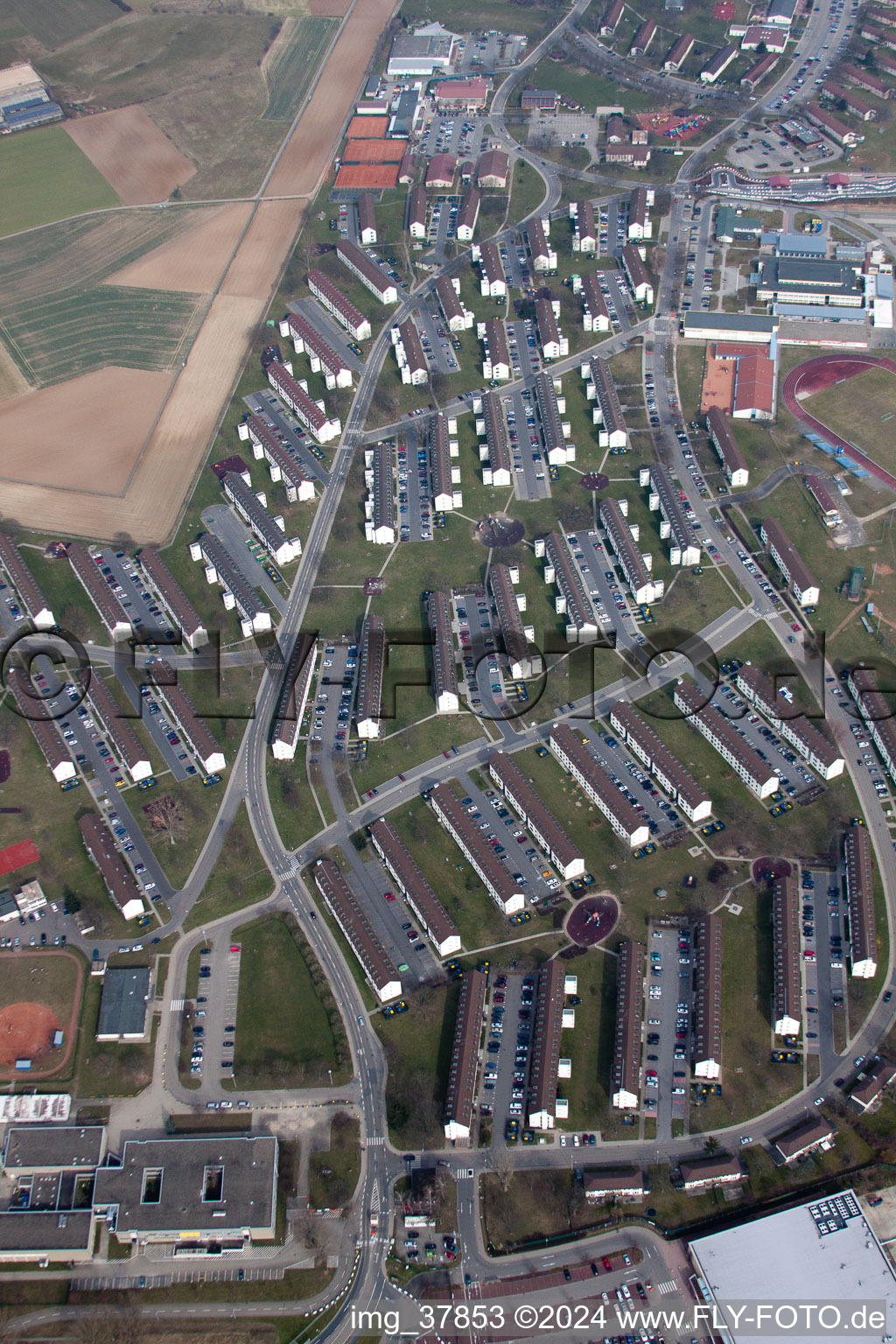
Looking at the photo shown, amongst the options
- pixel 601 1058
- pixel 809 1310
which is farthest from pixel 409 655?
pixel 809 1310

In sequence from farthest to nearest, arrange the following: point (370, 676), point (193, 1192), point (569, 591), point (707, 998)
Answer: point (569, 591) < point (370, 676) < point (707, 998) < point (193, 1192)

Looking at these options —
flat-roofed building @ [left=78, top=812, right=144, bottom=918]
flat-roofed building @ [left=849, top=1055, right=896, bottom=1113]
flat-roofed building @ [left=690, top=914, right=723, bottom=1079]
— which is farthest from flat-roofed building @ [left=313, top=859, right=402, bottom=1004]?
flat-roofed building @ [left=849, top=1055, right=896, bottom=1113]

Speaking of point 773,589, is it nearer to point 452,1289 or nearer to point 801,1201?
point 801,1201

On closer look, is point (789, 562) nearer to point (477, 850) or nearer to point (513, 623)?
point (513, 623)

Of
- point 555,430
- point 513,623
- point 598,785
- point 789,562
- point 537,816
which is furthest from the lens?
point 555,430

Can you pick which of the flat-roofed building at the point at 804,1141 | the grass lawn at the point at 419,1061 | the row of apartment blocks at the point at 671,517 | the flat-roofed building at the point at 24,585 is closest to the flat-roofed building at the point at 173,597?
the flat-roofed building at the point at 24,585

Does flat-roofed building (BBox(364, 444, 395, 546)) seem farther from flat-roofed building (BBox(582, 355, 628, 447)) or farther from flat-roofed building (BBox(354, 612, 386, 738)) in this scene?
flat-roofed building (BBox(582, 355, 628, 447))

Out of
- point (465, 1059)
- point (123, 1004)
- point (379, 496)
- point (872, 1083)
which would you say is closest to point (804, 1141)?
point (872, 1083)
